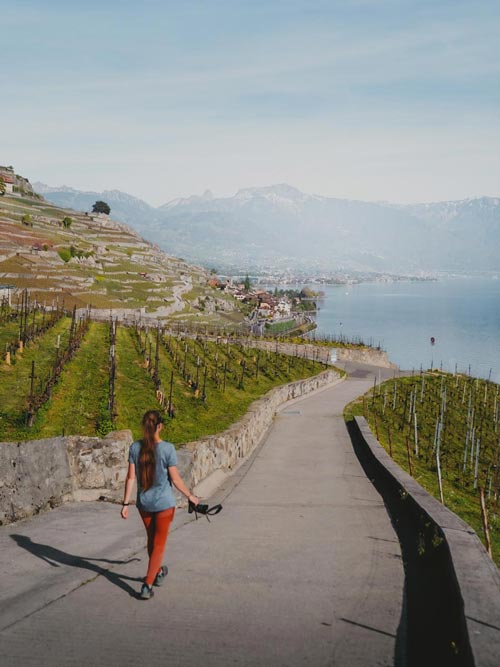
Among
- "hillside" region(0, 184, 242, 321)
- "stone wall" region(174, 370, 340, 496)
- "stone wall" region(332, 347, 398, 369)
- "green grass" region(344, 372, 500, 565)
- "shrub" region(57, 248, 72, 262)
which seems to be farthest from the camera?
"shrub" region(57, 248, 72, 262)

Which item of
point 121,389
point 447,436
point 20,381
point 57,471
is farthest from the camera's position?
point 447,436

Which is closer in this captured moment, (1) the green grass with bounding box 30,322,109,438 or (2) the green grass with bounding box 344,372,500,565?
(1) the green grass with bounding box 30,322,109,438

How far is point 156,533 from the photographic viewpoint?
7375mm

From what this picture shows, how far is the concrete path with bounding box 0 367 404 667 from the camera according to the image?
231 inches

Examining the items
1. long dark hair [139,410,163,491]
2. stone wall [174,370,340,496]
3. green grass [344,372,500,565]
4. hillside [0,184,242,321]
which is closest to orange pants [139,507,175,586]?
long dark hair [139,410,163,491]

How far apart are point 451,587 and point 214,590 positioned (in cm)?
268

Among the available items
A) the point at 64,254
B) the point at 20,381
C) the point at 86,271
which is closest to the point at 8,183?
the point at 64,254

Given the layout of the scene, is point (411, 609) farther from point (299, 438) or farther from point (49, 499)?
point (299, 438)

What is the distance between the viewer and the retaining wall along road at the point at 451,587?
5570 millimetres

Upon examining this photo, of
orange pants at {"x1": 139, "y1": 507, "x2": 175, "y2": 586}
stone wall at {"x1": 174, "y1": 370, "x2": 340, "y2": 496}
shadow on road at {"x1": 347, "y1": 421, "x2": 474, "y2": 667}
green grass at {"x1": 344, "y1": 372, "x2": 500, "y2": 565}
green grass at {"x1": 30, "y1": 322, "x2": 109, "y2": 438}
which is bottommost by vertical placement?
green grass at {"x1": 344, "y1": 372, "x2": 500, "y2": 565}

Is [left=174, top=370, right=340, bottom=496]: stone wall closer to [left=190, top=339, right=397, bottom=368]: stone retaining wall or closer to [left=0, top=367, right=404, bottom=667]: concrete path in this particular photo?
[left=0, top=367, right=404, bottom=667]: concrete path

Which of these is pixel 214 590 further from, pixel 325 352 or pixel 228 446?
pixel 325 352

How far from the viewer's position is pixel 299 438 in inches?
920

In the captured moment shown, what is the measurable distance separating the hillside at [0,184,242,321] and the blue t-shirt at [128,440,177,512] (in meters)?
64.5
